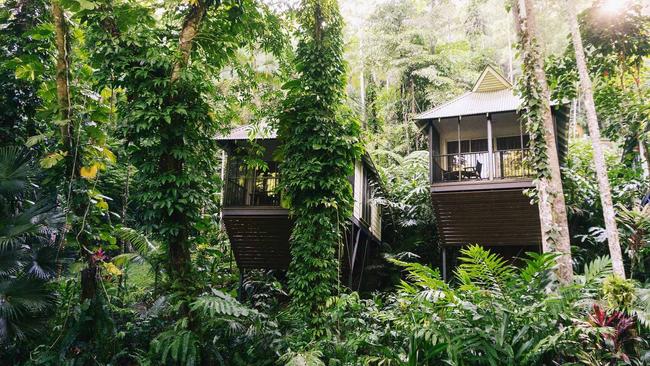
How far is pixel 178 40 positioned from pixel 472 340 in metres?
6.13

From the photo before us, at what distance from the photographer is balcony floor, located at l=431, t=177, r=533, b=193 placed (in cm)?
1055

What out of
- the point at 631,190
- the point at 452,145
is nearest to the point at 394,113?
→ the point at 452,145

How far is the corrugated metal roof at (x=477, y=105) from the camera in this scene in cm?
1147

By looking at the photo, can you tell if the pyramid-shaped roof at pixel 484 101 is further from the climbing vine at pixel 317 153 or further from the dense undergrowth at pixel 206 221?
the climbing vine at pixel 317 153

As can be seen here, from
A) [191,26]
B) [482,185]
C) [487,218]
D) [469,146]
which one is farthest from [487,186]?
[191,26]

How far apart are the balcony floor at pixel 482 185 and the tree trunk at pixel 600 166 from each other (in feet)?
6.91

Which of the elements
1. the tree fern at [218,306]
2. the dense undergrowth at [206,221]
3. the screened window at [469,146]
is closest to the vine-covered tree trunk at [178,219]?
the dense undergrowth at [206,221]

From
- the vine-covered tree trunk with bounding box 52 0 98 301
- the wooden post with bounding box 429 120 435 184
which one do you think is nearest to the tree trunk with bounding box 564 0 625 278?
the wooden post with bounding box 429 120 435 184

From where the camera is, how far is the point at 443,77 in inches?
845

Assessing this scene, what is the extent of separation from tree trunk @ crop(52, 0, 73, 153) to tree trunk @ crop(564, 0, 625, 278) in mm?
8440

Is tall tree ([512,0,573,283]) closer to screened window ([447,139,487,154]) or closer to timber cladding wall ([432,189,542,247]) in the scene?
timber cladding wall ([432,189,542,247])

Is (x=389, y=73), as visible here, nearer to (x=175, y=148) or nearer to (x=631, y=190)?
(x=631, y=190)

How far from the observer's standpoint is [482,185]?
10.8m

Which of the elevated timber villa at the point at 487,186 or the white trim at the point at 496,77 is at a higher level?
the white trim at the point at 496,77
